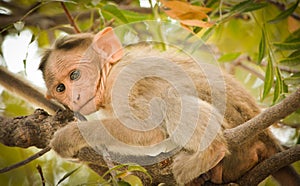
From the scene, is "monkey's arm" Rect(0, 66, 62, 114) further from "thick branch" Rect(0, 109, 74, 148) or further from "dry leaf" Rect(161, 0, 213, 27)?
"dry leaf" Rect(161, 0, 213, 27)

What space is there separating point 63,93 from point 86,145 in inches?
9.6

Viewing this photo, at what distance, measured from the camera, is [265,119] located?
1.54 meters

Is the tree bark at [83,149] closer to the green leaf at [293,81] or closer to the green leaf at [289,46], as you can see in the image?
the green leaf at [293,81]

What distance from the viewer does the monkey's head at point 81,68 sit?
2.04 meters

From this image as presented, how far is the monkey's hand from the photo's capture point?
198 cm

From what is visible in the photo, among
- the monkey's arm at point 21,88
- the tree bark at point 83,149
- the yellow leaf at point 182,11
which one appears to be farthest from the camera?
the monkey's arm at point 21,88

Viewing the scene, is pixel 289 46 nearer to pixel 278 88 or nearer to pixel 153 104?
pixel 278 88

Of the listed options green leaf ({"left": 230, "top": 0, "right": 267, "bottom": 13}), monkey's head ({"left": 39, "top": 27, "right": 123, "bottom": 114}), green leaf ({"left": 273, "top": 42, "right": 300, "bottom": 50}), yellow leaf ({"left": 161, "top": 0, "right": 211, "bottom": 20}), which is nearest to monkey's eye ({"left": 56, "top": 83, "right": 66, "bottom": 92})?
monkey's head ({"left": 39, "top": 27, "right": 123, "bottom": 114})

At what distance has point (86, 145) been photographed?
1978mm

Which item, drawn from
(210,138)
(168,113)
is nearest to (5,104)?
(168,113)

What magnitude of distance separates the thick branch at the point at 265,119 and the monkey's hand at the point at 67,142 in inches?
22.2

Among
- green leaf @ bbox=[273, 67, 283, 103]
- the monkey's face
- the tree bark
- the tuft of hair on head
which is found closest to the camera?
the tree bark

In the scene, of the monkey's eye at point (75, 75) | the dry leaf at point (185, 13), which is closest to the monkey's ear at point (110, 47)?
the monkey's eye at point (75, 75)

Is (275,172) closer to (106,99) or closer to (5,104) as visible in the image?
(106,99)
